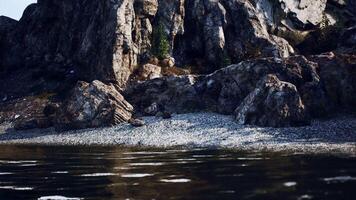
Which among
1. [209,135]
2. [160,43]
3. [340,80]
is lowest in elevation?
[209,135]

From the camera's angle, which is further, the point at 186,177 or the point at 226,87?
the point at 226,87

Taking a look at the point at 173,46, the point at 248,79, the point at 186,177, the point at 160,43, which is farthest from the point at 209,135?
the point at 173,46

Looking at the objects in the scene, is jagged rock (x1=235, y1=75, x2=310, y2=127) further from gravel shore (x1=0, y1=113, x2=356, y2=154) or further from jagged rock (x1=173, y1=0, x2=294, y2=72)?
jagged rock (x1=173, y1=0, x2=294, y2=72)

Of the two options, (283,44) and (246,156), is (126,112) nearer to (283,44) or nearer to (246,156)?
(246,156)

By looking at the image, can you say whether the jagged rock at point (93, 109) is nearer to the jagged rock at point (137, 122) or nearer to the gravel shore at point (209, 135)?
the gravel shore at point (209, 135)

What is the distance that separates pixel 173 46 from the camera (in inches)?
3509

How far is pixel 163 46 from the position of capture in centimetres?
8431

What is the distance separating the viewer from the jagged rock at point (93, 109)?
197ft

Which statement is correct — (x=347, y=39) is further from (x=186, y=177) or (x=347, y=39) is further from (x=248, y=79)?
(x=186, y=177)

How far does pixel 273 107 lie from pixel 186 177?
29746 mm

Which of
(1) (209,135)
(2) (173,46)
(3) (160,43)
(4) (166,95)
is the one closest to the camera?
(1) (209,135)

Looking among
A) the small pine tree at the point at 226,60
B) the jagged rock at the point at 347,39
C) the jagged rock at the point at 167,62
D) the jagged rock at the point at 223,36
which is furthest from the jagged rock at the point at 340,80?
the jagged rock at the point at 167,62

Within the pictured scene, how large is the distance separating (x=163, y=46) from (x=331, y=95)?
3901 cm

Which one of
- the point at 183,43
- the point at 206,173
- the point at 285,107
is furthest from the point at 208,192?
the point at 183,43
